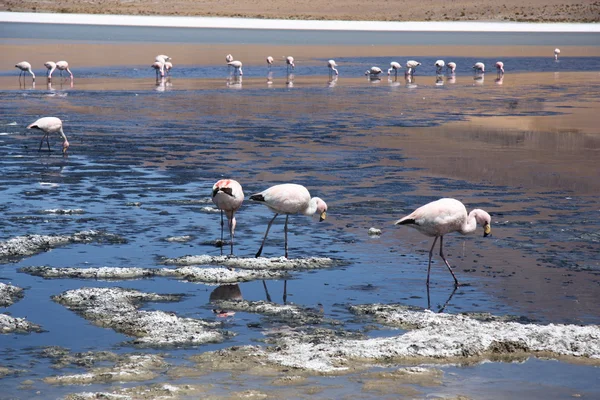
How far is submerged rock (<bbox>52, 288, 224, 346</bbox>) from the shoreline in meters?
82.8

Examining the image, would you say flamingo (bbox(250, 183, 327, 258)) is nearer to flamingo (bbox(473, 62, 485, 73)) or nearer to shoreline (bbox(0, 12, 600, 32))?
flamingo (bbox(473, 62, 485, 73))

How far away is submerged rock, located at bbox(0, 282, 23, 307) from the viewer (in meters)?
9.30

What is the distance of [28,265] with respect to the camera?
10758mm

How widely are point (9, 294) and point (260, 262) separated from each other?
285 centimetres

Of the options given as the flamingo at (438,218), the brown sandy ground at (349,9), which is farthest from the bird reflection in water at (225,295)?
the brown sandy ground at (349,9)

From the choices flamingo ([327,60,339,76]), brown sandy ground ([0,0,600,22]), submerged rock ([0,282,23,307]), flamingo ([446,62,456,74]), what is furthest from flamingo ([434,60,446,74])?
brown sandy ground ([0,0,600,22])

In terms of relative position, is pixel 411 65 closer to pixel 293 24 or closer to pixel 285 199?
pixel 285 199

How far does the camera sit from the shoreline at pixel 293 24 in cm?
9225

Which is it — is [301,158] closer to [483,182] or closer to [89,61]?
[483,182]

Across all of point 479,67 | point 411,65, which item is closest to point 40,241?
point 411,65

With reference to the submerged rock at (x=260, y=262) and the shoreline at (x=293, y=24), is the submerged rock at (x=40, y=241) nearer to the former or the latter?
the submerged rock at (x=260, y=262)

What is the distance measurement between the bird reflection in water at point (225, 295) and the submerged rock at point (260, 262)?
74 cm

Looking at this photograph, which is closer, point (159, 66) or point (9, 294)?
point (9, 294)

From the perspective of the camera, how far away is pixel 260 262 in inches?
429
